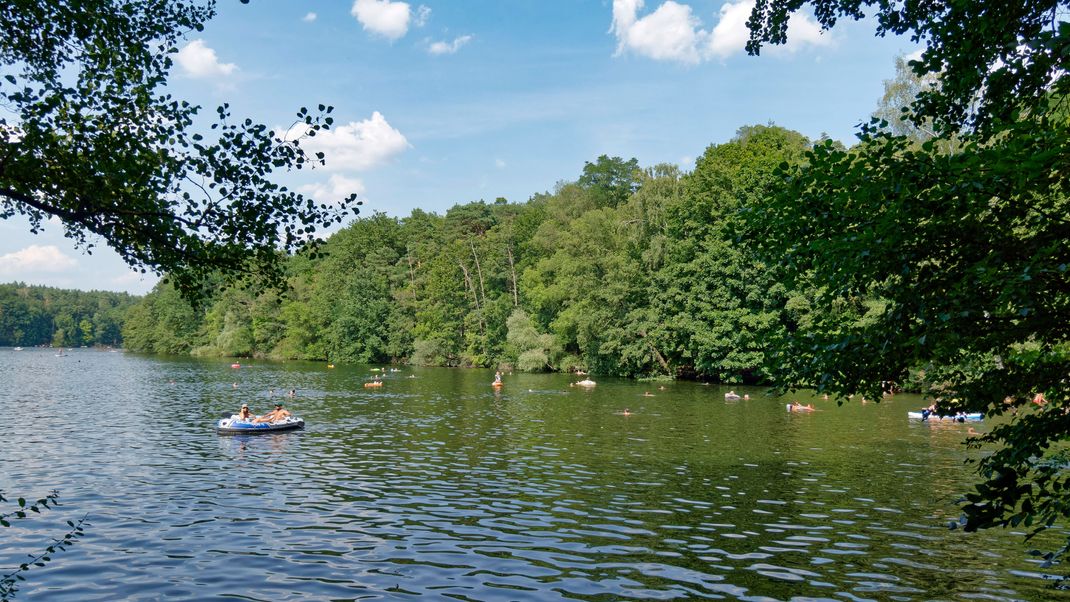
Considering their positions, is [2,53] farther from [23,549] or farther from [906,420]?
[906,420]

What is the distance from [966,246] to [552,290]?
75401 millimetres

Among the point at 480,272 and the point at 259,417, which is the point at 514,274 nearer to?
the point at 480,272

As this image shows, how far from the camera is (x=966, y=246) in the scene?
809 cm

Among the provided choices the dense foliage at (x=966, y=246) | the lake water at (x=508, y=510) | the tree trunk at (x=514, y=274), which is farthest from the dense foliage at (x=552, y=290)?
the lake water at (x=508, y=510)

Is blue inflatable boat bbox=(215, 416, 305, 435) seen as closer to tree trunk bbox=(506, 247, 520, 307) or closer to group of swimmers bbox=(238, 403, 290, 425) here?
group of swimmers bbox=(238, 403, 290, 425)

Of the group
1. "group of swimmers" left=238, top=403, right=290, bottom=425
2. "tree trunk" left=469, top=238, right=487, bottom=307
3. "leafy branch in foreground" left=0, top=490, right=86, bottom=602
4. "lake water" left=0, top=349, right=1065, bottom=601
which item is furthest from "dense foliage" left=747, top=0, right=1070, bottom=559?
"tree trunk" left=469, top=238, right=487, bottom=307

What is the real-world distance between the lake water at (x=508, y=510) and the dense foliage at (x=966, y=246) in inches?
213

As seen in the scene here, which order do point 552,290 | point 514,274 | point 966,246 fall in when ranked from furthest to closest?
point 514,274 → point 552,290 → point 966,246

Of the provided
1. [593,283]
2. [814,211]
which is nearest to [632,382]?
[593,283]

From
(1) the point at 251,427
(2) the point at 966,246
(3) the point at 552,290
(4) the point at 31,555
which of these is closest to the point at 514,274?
(3) the point at 552,290

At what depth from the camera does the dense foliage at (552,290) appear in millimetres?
62312

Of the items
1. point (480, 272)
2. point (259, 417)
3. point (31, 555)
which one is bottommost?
point (31, 555)

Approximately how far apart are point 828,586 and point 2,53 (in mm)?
14350

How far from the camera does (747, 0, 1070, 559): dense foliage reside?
24.1 ft
